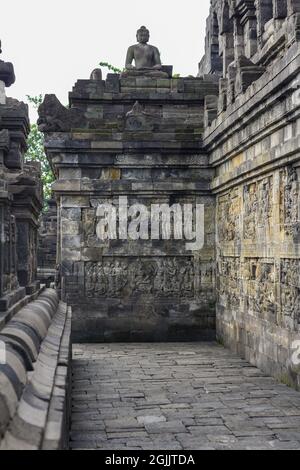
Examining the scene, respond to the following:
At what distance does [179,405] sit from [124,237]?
5933 mm

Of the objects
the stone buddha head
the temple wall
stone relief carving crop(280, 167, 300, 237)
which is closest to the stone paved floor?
the temple wall

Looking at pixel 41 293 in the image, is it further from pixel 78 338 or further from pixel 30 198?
pixel 78 338

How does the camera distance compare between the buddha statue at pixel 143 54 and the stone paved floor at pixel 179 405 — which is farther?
the buddha statue at pixel 143 54

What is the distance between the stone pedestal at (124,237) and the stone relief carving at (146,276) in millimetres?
20

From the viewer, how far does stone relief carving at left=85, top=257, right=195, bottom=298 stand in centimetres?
1262

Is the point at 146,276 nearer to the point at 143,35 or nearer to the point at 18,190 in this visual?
the point at 18,190

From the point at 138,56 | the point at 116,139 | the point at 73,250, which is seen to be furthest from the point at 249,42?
the point at 73,250

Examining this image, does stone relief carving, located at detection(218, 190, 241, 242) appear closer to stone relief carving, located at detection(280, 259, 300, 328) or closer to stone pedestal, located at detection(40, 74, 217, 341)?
stone pedestal, located at detection(40, 74, 217, 341)

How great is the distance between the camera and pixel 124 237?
1266 cm

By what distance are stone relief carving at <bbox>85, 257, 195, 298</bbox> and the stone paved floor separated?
211 centimetres

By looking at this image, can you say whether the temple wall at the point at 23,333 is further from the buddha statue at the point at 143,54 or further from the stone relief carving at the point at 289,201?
the buddha statue at the point at 143,54

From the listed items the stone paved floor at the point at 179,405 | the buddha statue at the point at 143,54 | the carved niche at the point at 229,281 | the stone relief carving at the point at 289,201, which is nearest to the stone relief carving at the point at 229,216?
the carved niche at the point at 229,281

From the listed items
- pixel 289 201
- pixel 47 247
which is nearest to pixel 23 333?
pixel 289 201

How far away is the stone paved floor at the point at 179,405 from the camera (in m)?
5.73
